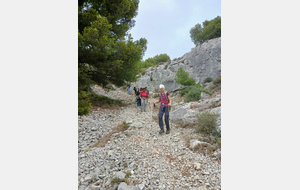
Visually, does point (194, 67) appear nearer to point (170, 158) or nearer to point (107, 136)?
point (107, 136)

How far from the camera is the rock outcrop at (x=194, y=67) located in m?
21.7

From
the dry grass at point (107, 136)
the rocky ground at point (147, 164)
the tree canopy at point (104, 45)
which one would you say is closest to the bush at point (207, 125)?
the rocky ground at point (147, 164)

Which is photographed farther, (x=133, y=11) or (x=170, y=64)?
(x=170, y=64)

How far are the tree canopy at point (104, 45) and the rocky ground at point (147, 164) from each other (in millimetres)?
4013

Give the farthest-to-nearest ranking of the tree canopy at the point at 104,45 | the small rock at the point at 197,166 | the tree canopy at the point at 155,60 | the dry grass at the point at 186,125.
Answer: the tree canopy at the point at 155,60 → the tree canopy at the point at 104,45 → the dry grass at the point at 186,125 → the small rock at the point at 197,166

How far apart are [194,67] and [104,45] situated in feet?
63.6

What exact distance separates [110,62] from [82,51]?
209cm

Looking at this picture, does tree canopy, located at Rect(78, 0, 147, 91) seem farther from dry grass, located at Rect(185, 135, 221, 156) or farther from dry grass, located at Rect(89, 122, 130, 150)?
dry grass, located at Rect(185, 135, 221, 156)

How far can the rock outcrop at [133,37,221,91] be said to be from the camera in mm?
21688

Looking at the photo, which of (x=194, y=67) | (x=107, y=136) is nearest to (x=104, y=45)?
(x=107, y=136)

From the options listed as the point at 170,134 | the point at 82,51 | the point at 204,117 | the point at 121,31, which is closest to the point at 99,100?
the point at 82,51

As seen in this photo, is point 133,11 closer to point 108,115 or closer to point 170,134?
point 108,115

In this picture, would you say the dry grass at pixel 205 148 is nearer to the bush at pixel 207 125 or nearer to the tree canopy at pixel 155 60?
the bush at pixel 207 125

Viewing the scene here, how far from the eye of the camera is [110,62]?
9070mm
